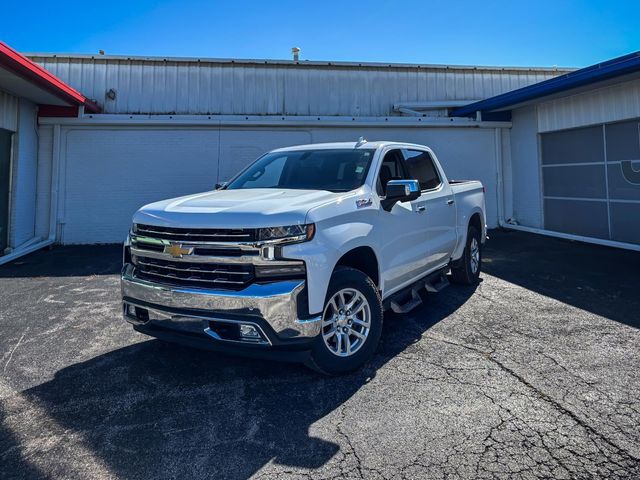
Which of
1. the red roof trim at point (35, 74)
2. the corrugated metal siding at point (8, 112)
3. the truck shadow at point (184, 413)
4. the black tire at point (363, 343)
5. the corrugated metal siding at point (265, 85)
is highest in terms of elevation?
the corrugated metal siding at point (265, 85)

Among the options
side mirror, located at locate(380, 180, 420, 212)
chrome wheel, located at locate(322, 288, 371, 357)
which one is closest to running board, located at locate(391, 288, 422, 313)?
chrome wheel, located at locate(322, 288, 371, 357)

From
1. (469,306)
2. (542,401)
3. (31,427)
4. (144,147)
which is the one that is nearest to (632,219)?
(469,306)

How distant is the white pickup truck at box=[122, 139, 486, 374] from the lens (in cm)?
285

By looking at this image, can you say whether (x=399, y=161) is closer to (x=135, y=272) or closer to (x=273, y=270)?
(x=273, y=270)

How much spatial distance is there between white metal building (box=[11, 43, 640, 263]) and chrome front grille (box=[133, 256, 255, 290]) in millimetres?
8570

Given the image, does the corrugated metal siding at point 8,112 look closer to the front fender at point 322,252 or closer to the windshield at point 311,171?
the windshield at point 311,171

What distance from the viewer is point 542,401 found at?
2928mm

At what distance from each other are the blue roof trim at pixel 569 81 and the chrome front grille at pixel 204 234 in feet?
29.4

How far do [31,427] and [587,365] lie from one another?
14.4 feet

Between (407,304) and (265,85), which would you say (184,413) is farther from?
(265,85)

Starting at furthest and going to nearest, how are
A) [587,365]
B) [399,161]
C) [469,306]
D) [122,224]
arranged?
1. [122,224]
2. [469,306]
3. [399,161]
4. [587,365]

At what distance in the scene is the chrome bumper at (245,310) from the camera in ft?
9.11

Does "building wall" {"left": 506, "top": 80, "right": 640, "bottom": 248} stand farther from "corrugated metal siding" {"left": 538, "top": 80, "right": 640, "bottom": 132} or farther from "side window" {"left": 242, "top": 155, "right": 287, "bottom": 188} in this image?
"side window" {"left": 242, "top": 155, "right": 287, "bottom": 188}

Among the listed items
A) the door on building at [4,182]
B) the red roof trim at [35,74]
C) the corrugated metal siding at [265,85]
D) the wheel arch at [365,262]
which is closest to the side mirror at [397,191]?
the wheel arch at [365,262]
